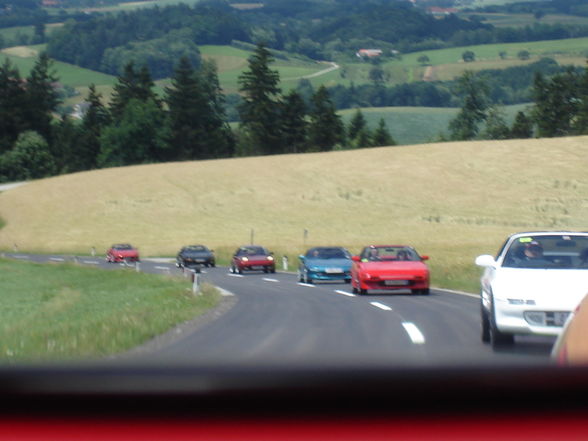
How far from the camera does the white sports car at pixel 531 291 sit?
1194cm

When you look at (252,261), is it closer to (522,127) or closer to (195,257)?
(195,257)

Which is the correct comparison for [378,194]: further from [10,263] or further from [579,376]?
[579,376]

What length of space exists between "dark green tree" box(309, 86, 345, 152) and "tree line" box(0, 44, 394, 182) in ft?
0.42

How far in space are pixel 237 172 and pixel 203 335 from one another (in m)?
84.2

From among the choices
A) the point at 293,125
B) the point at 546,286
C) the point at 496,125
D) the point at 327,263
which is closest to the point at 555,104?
the point at 496,125

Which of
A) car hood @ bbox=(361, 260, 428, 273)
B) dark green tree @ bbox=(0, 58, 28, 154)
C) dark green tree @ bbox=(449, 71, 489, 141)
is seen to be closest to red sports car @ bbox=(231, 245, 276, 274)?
car hood @ bbox=(361, 260, 428, 273)

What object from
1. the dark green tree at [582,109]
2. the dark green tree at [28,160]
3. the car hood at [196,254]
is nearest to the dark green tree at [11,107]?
the dark green tree at [28,160]

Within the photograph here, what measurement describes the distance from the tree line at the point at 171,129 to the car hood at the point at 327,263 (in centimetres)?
9369

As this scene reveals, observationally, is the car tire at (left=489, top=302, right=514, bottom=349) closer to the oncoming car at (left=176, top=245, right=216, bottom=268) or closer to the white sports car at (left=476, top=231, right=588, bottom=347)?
the white sports car at (left=476, top=231, right=588, bottom=347)

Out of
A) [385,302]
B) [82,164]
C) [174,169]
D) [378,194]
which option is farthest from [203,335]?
[82,164]

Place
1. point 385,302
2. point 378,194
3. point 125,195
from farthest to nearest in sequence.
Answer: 1. point 125,195
2. point 378,194
3. point 385,302

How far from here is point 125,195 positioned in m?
93.4

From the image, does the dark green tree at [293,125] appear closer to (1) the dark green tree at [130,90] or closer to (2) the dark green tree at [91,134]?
(1) the dark green tree at [130,90]

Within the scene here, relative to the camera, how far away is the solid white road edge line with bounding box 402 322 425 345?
13.6 metres
